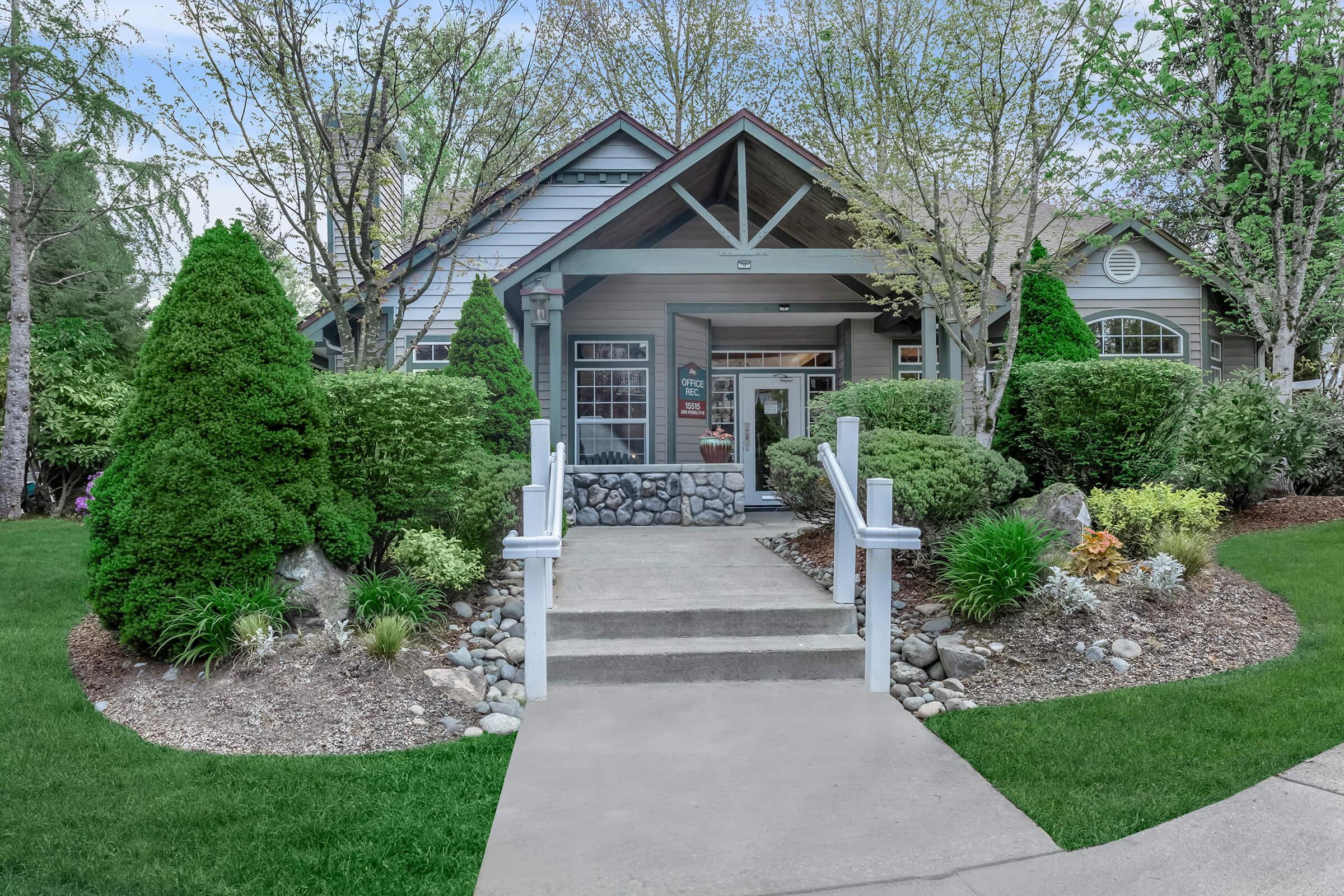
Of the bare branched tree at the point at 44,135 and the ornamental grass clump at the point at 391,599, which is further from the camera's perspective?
the bare branched tree at the point at 44,135

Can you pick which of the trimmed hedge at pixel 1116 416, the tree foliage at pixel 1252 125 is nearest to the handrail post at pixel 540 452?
the trimmed hedge at pixel 1116 416

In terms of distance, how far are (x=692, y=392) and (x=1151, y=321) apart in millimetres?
6856

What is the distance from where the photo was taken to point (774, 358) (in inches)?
492

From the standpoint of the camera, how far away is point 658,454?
39.0 feet

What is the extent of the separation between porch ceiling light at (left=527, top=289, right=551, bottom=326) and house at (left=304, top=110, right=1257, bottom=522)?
3.43 feet

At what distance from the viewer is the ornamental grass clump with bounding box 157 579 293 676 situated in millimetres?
4555

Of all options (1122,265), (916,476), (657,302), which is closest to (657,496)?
(657,302)

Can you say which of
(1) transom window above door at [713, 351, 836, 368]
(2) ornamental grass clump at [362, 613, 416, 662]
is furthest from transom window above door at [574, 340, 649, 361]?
(2) ornamental grass clump at [362, 613, 416, 662]

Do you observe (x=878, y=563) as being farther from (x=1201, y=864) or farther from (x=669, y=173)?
(x=669, y=173)

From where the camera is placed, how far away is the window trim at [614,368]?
11.9 meters

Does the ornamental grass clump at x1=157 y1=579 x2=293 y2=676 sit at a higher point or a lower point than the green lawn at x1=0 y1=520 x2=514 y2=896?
higher

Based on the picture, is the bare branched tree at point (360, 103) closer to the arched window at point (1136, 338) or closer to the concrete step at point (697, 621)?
the concrete step at point (697, 621)

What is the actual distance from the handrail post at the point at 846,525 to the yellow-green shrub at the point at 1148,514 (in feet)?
8.40

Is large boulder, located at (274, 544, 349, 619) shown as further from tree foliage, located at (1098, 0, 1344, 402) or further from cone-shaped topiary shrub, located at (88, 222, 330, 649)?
tree foliage, located at (1098, 0, 1344, 402)
